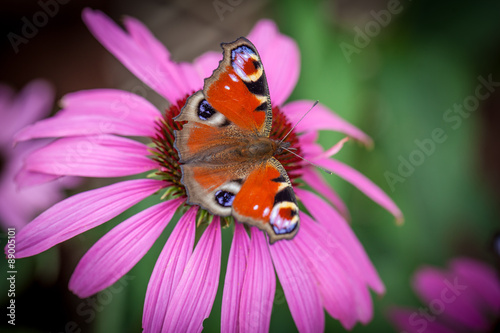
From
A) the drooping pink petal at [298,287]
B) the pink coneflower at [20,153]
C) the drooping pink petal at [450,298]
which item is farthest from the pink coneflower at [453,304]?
the pink coneflower at [20,153]

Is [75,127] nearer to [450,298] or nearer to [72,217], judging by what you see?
[72,217]

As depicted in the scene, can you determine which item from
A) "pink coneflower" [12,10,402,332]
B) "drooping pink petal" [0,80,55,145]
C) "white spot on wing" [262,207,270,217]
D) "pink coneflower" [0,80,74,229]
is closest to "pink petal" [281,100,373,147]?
"pink coneflower" [12,10,402,332]

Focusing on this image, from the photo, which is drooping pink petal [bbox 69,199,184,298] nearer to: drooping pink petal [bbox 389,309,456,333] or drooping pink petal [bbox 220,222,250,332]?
drooping pink petal [bbox 220,222,250,332]

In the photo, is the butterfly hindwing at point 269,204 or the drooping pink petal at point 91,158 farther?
the drooping pink petal at point 91,158

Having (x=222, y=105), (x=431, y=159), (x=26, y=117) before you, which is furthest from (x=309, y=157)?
(x=26, y=117)

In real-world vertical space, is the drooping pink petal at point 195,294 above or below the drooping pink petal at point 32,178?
below

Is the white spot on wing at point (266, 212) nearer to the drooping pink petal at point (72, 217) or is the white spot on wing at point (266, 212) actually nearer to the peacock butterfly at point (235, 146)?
the peacock butterfly at point (235, 146)

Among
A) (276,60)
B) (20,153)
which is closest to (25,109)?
(20,153)

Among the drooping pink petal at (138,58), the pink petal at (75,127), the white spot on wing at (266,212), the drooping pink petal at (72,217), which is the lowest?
the drooping pink petal at (72,217)
